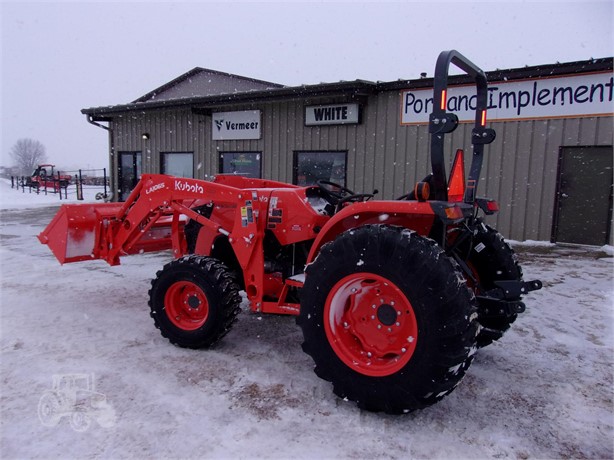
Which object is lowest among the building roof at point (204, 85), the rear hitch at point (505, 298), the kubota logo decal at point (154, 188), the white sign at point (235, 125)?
the rear hitch at point (505, 298)

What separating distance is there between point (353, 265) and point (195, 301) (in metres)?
1.66

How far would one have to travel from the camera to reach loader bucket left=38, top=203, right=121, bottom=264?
175 inches

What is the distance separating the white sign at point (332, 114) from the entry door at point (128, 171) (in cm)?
700

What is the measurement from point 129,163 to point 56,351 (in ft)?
42.7

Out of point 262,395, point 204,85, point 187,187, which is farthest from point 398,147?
point 204,85

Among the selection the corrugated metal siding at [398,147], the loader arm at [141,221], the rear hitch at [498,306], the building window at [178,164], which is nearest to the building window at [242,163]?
the corrugated metal siding at [398,147]

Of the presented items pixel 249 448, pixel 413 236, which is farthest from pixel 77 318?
pixel 413 236

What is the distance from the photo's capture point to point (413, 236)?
250 cm

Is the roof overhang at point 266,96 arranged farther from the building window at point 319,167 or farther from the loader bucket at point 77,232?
the loader bucket at point 77,232

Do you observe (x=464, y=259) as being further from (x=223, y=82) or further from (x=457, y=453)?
(x=223, y=82)

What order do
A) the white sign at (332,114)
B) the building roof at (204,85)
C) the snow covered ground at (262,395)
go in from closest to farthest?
the snow covered ground at (262,395) → the white sign at (332,114) → the building roof at (204,85)

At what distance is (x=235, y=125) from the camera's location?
1254 cm

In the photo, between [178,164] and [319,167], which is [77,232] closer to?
[319,167]

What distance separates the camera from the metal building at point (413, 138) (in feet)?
27.6
